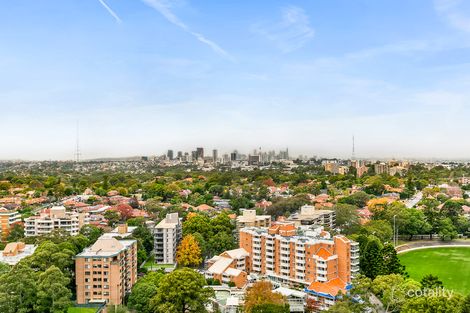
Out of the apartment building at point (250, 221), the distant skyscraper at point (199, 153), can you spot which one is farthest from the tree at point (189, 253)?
the distant skyscraper at point (199, 153)

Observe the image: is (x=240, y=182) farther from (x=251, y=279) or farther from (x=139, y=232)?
(x=251, y=279)

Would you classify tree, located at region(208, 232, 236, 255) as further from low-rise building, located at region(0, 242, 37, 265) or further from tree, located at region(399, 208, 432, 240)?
tree, located at region(399, 208, 432, 240)

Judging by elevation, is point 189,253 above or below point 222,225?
below

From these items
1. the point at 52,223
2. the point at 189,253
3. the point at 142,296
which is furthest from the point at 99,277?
the point at 52,223

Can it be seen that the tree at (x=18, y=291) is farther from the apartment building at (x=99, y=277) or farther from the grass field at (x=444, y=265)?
the grass field at (x=444, y=265)

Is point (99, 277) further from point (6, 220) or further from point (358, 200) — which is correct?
point (358, 200)
